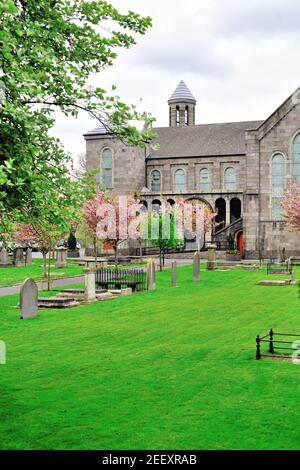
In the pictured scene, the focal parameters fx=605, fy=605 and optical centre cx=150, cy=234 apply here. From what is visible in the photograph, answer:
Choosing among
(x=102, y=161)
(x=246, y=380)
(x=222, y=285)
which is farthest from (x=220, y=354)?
(x=102, y=161)

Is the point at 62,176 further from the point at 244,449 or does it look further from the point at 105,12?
the point at 244,449

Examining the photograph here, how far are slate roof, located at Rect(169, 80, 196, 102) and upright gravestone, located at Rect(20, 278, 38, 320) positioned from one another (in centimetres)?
6776

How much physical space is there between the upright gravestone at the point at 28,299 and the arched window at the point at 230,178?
159 ft

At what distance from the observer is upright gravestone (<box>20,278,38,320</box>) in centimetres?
2006

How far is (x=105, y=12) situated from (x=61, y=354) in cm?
810

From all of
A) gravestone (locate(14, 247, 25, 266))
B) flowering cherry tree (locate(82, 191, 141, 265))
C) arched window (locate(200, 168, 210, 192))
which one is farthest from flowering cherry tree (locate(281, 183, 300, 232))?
gravestone (locate(14, 247, 25, 266))

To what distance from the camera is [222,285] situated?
31.8 m

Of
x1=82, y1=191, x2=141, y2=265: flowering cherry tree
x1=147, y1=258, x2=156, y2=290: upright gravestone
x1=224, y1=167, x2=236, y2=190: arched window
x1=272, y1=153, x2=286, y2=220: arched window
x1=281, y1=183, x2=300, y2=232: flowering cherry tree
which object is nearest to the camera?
x1=147, y1=258, x2=156, y2=290: upright gravestone

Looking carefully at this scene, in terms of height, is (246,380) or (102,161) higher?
(102,161)

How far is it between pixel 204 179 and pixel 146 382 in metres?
57.2

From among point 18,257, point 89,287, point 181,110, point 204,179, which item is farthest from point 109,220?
point 181,110

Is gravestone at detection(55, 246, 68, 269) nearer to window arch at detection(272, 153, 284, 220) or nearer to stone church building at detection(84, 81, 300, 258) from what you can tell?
stone church building at detection(84, 81, 300, 258)

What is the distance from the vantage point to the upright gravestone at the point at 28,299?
20062mm

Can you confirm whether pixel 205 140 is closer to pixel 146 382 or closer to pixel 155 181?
pixel 155 181
